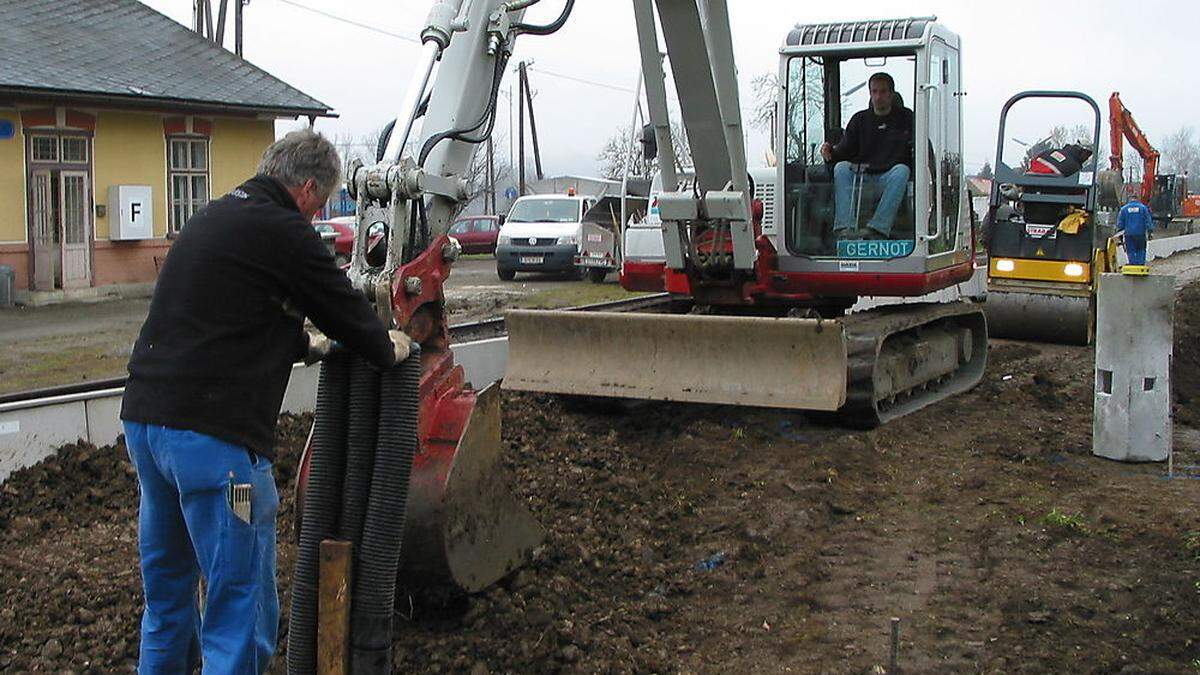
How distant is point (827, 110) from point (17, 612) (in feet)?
21.8

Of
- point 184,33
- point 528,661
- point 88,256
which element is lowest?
point 528,661

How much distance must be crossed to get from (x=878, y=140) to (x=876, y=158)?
13cm

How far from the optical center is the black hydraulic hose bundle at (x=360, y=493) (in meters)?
4.12

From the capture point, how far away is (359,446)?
4.27m

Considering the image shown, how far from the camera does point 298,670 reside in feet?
13.5

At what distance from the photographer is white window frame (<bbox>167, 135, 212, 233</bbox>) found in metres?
21.3

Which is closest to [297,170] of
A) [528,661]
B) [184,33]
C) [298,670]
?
[298,670]

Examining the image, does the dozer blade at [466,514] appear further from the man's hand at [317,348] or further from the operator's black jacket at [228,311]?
the operator's black jacket at [228,311]

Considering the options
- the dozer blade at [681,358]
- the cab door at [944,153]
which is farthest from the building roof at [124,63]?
the cab door at [944,153]

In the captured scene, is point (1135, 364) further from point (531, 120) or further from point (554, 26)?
point (531, 120)

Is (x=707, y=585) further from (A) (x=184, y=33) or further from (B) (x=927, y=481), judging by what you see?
(A) (x=184, y=33)

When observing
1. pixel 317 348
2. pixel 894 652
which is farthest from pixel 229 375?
pixel 894 652

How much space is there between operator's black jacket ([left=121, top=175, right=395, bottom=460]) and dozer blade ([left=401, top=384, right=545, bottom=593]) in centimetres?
112

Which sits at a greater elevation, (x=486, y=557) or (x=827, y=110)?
(x=827, y=110)
